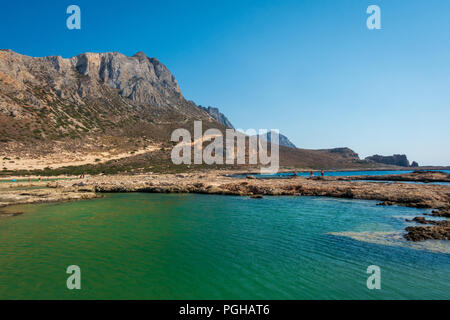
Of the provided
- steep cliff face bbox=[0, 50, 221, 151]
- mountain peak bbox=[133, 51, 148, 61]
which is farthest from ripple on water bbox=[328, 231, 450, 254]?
mountain peak bbox=[133, 51, 148, 61]

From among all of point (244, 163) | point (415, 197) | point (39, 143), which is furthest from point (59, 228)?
point (244, 163)

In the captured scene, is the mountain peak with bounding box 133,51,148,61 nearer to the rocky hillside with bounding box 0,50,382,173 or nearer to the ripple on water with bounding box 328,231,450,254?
the rocky hillside with bounding box 0,50,382,173

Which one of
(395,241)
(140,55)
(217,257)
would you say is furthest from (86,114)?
(395,241)

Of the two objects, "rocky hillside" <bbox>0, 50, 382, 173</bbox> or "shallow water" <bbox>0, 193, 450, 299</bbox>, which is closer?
"shallow water" <bbox>0, 193, 450, 299</bbox>

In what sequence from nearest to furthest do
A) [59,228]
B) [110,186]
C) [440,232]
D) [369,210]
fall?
[440,232] → [59,228] → [369,210] → [110,186]

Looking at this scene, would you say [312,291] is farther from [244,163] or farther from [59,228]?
[244,163]

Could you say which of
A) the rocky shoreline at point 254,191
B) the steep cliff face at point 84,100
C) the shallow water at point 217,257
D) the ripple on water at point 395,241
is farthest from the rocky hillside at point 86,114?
the ripple on water at point 395,241
